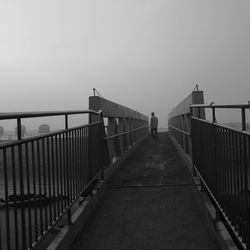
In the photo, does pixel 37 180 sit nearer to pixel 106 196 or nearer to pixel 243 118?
pixel 243 118

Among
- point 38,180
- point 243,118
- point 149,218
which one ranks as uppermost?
point 243,118

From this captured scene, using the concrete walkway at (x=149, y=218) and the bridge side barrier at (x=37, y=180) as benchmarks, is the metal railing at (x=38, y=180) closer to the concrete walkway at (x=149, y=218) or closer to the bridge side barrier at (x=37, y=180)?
the bridge side barrier at (x=37, y=180)

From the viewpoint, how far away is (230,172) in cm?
376

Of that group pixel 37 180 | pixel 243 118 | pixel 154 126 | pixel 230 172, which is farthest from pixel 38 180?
pixel 154 126

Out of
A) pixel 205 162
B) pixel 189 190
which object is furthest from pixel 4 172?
pixel 189 190

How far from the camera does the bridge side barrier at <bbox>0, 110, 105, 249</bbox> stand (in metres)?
2.98

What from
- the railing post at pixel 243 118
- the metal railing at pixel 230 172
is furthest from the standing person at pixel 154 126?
the railing post at pixel 243 118

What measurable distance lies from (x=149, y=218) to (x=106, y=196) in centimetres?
150

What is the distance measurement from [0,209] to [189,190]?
443 centimetres

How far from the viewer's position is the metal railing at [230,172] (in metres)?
3.27

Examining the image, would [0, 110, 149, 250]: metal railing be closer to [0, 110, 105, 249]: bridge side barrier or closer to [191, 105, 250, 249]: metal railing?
[0, 110, 105, 249]: bridge side barrier

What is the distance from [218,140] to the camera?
427 cm

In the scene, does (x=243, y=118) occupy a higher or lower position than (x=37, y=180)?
higher

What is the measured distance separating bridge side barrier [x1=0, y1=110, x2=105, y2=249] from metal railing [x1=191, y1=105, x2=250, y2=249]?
1.57 m
